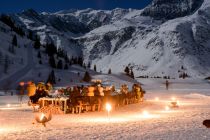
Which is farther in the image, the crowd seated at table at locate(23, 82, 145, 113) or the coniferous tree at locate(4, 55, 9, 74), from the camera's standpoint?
the coniferous tree at locate(4, 55, 9, 74)

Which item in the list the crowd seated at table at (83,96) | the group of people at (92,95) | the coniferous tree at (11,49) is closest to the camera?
the crowd seated at table at (83,96)

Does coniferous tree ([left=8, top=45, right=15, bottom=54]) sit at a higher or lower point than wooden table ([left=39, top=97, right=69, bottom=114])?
higher

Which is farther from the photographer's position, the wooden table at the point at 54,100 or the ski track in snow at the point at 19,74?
the ski track in snow at the point at 19,74

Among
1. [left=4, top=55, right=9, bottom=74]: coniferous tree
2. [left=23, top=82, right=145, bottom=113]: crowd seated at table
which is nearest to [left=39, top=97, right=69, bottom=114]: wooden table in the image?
[left=23, top=82, right=145, bottom=113]: crowd seated at table

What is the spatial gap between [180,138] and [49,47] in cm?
15424

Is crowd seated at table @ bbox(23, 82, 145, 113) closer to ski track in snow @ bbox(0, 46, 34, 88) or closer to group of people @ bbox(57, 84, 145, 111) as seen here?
group of people @ bbox(57, 84, 145, 111)

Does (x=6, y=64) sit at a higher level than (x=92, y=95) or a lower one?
higher

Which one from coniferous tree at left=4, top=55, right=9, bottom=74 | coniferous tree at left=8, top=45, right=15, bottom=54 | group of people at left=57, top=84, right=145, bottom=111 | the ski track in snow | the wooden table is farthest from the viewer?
coniferous tree at left=8, top=45, right=15, bottom=54

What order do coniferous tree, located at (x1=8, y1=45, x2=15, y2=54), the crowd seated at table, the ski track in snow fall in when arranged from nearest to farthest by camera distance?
A: the crowd seated at table < the ski track in snow < coniferous tree, located at (x1=8, y1=45, x2=15, y2=54)

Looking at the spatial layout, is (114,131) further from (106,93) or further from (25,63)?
(25,63)

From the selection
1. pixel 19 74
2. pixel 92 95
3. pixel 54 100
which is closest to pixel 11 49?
pixel 19 74

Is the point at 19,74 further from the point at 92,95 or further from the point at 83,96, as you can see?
the point at 83,96

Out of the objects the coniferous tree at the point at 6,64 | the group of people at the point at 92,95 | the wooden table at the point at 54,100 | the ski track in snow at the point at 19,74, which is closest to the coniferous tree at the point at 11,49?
the ski track in snow at the point at 19,74

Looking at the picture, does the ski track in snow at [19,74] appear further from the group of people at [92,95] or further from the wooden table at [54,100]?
the wooden table at [54,100]
